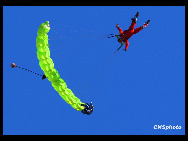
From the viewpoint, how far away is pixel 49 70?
31.9 m

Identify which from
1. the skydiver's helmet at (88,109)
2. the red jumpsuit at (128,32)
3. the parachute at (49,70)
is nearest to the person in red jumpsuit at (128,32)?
the red jumpsuit at (128,32)

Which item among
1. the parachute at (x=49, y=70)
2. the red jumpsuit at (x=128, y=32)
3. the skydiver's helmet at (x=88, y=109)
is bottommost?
the skydiver's helmet at (x=88, y=109)

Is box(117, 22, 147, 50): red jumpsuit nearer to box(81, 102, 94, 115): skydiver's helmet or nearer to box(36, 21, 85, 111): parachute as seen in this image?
box(36, 21, 85, 111): parachute

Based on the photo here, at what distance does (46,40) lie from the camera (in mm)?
30516

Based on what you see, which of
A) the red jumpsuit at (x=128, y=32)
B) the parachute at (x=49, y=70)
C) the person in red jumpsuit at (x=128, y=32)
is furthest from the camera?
the red jumpsuit at (x=128, y=32)

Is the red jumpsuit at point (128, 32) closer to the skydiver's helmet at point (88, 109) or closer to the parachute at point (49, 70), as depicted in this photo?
the parachute at point (49, 70)

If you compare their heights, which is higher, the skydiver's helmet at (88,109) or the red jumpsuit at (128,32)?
the red jumpsuit at (128,32)

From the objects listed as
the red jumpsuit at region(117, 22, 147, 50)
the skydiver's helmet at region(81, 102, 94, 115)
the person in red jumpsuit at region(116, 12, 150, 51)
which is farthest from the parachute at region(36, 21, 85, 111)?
the red jumpsuit at region(117, 22, 147, 50)

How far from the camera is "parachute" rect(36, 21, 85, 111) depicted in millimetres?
30078

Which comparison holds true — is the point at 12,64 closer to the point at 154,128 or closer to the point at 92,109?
the point at 92,109

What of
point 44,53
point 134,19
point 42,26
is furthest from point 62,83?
point 134,19

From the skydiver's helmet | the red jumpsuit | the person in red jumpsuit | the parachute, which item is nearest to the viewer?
the parachute

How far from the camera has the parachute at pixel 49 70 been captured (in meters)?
30.1

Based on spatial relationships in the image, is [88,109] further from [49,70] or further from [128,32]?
[128,32]
